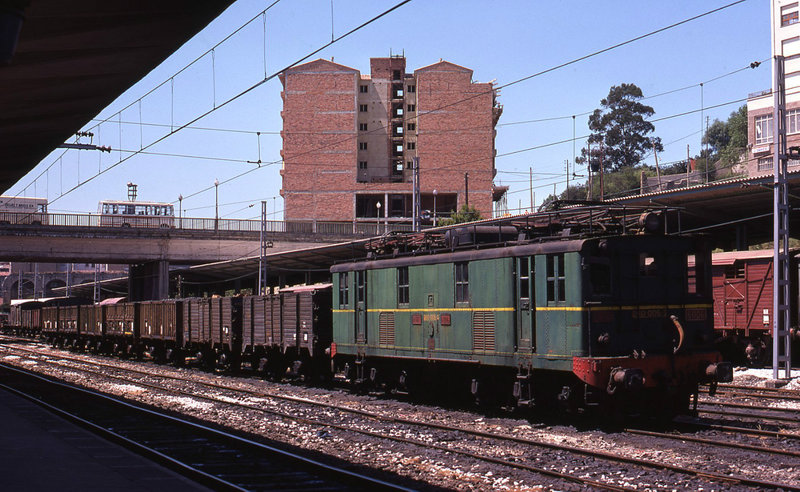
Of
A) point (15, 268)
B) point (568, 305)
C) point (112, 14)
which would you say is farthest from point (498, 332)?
point (15, 268)

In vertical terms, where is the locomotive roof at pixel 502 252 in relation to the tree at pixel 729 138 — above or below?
below

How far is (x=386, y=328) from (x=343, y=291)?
9.09 feet

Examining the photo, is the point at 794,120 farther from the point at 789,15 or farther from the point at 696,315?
the point at 696,315

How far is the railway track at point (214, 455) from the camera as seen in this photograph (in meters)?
10.6

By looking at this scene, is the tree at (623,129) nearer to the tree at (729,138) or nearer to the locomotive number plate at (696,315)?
the tree at (729,138)

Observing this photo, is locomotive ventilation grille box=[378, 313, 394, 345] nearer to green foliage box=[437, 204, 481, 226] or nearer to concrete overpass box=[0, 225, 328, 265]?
concrete overpass box=[0, 225, 328, 265]

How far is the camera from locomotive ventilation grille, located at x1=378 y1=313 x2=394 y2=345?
20312mm

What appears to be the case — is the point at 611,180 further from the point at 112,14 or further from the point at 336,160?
the point at 112,14

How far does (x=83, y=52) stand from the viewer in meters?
11.7

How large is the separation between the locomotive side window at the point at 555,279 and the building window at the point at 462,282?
2.63m

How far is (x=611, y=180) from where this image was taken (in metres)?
124

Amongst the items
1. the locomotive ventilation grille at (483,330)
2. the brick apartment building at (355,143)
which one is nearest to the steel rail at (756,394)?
the locomotive ventilation grille at (483,330)

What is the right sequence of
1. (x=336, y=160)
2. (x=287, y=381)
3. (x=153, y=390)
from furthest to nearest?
(x=336, y=160) → (x=287, y=381) → (x=153, y=390)

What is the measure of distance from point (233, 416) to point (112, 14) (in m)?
10.3
